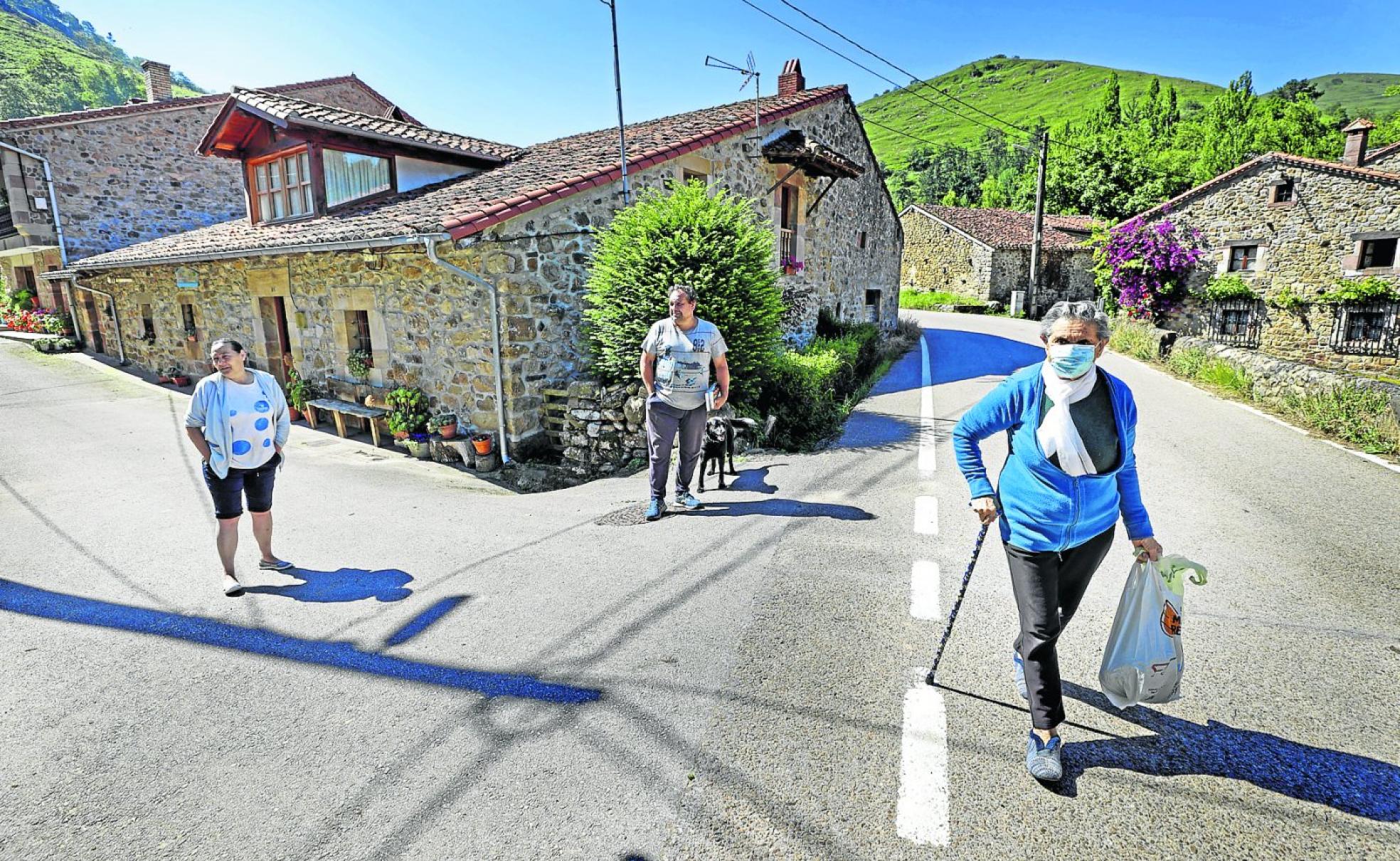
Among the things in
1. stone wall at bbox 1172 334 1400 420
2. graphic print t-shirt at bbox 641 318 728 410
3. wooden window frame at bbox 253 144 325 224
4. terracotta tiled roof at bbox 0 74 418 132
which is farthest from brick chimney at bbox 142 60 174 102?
stone wall at bbox 1172 334 1400 420

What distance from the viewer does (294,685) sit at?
3.20 m

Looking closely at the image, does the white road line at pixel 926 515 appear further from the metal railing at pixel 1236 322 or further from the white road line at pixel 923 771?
the metal railing at pixel 1236 322

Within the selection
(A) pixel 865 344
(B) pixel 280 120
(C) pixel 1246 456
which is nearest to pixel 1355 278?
(A) pixel 865 344

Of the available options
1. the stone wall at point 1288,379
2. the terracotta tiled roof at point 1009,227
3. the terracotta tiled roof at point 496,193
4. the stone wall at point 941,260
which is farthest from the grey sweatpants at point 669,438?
the terracotta tiled roof at point 1009,227

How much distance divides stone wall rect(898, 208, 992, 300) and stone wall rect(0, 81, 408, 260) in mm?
28689

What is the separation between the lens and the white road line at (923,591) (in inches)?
147

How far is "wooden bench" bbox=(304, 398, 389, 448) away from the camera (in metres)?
9.84

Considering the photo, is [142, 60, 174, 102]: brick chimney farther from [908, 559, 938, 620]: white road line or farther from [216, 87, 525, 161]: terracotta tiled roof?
[908, 559, 938, 620]: white road line

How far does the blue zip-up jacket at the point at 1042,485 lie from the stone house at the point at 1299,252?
23257 millimetres

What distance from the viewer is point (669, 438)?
5477 millimetres

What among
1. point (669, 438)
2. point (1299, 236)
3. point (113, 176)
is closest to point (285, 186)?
point (113, 176)

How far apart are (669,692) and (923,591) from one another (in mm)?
1821

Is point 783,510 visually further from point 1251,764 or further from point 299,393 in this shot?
point 299,393

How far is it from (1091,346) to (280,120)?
12.2 meters
